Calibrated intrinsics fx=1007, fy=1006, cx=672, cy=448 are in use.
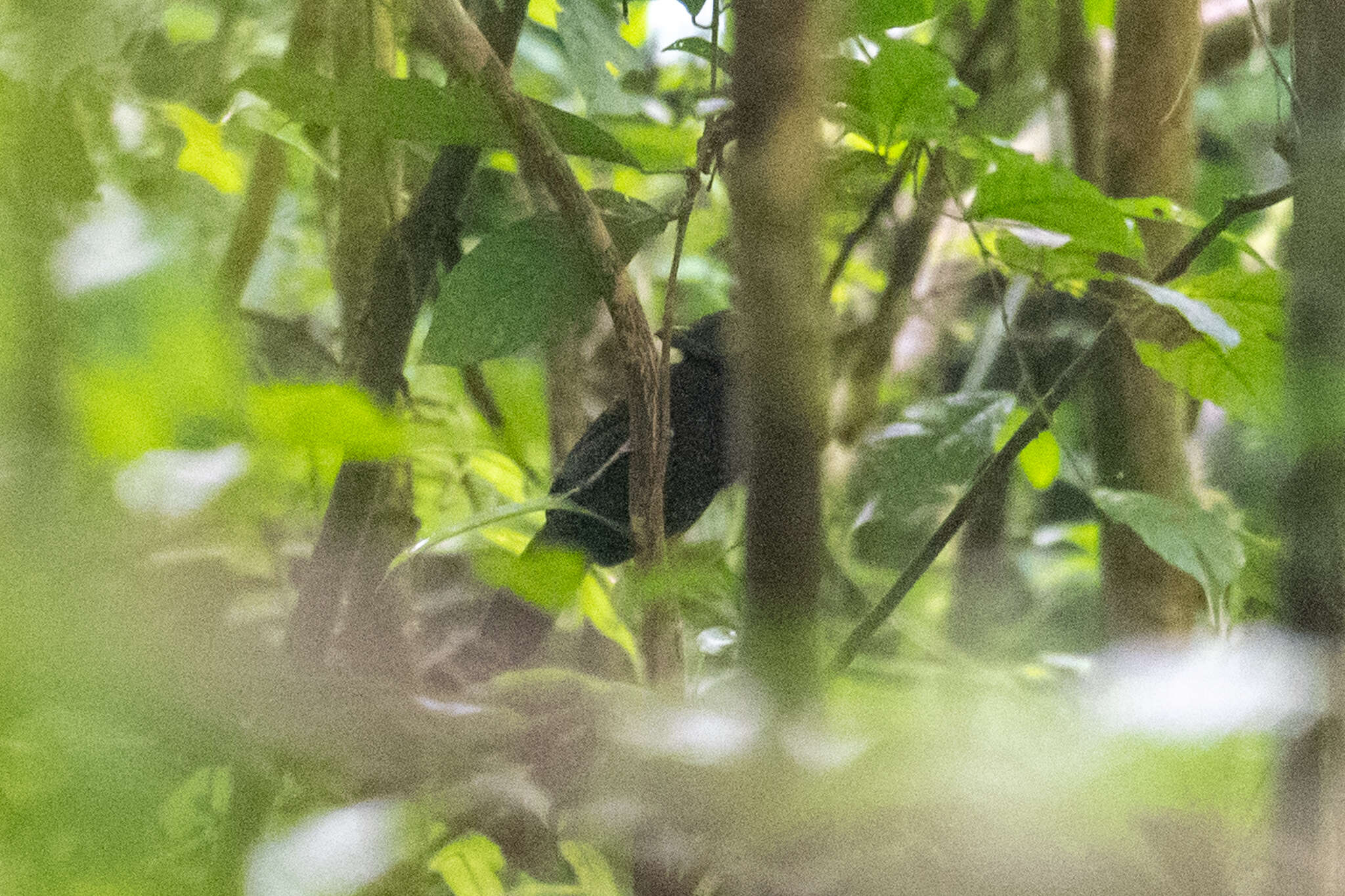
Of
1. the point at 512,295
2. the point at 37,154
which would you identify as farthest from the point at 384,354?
the point at 37,154

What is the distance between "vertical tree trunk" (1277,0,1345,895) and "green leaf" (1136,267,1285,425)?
0.10 m

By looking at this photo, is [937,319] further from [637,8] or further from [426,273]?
[426,273]

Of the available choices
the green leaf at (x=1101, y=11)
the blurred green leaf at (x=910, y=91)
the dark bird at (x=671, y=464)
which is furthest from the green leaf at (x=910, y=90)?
the green leaf at (x=1101, y=11)

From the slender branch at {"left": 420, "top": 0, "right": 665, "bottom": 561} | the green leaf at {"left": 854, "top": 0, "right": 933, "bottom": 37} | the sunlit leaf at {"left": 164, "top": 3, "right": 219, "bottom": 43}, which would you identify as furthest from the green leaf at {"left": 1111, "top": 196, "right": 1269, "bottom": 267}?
the sunlit leaf at {"left": 164, "top": 3, "right": 219, "bottom": 43}

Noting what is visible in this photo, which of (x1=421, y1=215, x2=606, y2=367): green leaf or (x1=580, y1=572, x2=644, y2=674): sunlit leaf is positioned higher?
(x1=421, y1=215, x2=606, y2=367): green leaf

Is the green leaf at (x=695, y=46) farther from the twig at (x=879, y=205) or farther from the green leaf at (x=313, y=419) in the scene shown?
the green leaf at (x=313, y=419)

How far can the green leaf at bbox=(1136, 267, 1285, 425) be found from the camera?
1.46ft

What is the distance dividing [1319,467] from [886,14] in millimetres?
243

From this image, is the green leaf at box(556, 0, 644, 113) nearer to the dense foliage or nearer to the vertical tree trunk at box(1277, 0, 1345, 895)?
the dense foliage

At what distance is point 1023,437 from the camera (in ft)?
1.52

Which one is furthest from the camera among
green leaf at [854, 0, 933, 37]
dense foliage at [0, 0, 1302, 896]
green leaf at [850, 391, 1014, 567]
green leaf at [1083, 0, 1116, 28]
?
green leaf at [1083, 0, 1116, 28]

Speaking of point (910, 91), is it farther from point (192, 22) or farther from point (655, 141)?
point (192, 22)

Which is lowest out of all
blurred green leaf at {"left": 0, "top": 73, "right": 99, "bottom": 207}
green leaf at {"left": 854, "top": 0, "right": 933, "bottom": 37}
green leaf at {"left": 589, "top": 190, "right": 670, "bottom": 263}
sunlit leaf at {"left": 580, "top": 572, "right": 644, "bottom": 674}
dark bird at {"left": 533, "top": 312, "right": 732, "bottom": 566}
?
sunlit leaf at {"left": 580, "top": 572, "right": 644, "bottom": 674}

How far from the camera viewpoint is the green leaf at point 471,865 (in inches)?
13.3
